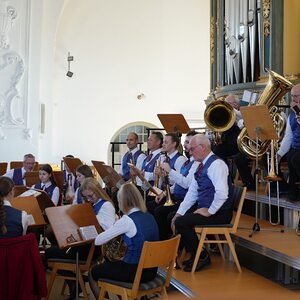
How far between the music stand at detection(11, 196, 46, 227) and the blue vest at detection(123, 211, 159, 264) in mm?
1346

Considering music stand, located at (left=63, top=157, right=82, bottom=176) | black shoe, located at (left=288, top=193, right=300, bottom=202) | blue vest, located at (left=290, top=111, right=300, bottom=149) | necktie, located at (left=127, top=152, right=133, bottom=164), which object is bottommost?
black shoe, located at (left=288, top=193, right=300, bottom=202)

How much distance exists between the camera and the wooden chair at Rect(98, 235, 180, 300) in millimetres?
3523

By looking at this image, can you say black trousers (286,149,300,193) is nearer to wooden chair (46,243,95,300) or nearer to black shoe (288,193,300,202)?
black shoe (288,193,300,202)

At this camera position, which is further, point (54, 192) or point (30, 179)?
point (30, 179)

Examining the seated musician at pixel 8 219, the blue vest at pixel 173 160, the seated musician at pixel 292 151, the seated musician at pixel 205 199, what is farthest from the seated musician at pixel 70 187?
the seated musician at pixel 292 151

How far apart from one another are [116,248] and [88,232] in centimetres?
31

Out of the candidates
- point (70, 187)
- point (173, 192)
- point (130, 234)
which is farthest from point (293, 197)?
point (70, 187)

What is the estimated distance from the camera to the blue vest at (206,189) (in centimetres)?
463

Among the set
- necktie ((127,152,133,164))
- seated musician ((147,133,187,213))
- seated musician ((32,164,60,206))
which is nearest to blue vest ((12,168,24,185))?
seated musician ((32,164,60,206))

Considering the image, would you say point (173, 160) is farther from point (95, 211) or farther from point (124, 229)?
point (124, 229)

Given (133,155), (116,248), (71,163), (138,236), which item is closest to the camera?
(138,236)

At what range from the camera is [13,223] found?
161 inches

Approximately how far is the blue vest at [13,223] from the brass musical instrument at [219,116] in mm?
3058

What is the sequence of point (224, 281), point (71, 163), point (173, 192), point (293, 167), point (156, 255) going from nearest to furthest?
point (156, 255), point (224, 281), point (293, 167), point (173, 192), point (71, 163)
